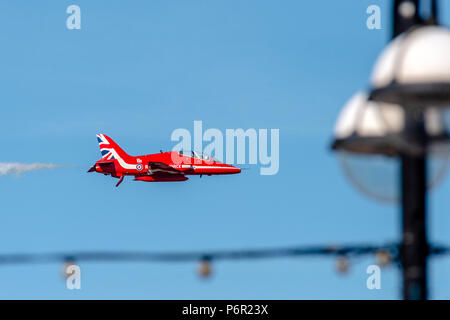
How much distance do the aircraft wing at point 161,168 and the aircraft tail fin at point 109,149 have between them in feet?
14.1

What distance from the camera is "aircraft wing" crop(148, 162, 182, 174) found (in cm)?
10138

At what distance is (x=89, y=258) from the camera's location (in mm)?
9734

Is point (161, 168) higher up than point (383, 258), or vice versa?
point (161, 168)

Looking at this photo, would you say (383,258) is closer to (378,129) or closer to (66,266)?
(378,129)

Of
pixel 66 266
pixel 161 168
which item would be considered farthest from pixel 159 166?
pixel 66 266

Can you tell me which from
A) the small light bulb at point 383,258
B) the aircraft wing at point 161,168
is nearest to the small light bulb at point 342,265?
the small light bulb at point 383,258

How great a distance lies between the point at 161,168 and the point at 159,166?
303mm

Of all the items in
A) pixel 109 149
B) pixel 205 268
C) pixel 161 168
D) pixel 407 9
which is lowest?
pixel 205 268

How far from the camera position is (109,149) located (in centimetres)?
10888

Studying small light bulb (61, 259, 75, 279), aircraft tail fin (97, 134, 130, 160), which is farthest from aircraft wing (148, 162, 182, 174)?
small light bulb (61, 259, 75, 279)
